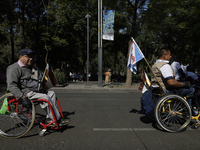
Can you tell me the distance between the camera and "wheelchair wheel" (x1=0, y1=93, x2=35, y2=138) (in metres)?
3.40

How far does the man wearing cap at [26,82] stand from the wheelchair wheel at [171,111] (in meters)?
1.82

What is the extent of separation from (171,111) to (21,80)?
290cm

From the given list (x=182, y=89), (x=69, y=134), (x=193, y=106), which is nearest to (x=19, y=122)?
(x=69, y=134)

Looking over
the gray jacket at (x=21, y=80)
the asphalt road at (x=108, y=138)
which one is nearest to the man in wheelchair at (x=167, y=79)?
the asphalt road at (x=108, y=138)

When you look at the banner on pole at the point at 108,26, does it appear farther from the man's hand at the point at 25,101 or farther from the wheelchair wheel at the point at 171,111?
the man's hand at the point at 25,101

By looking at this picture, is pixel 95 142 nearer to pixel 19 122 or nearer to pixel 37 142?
pixel 37 142

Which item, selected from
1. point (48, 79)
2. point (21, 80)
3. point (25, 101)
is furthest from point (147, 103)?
point (21, 80)

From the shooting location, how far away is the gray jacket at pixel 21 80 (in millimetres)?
3391

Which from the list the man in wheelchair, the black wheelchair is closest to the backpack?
the black wheelchair

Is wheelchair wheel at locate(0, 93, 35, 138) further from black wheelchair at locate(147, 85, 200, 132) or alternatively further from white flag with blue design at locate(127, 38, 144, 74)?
white flag with blue design at locate(127, 38, 144, 74)

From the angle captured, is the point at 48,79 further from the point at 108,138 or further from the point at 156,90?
the point at 156,90

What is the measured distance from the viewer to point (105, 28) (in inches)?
564

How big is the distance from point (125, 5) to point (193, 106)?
13.0 m

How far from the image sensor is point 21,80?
3.60 metres
